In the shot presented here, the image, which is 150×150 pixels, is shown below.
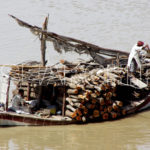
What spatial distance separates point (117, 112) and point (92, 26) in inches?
577

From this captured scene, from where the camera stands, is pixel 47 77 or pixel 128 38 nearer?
pixel 47 77

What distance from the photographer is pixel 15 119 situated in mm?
15953

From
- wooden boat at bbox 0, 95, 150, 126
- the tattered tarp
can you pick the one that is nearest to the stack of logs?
wooden boat at bbox 0, 95, 150, 126

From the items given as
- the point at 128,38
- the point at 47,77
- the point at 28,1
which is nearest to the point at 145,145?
the point at 47,77

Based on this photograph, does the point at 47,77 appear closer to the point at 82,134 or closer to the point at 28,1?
the point at 82,134

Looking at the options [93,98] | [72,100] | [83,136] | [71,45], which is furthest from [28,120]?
[71,45]

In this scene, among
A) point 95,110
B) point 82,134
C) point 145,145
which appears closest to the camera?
point 145,145

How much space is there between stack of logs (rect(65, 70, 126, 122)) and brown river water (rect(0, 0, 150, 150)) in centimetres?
43

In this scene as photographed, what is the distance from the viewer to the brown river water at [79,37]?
14.4 metres

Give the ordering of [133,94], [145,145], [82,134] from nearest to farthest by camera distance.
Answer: [145,145]
[82,134]
[133,94]

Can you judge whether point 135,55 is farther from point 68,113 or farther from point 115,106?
point 68,113

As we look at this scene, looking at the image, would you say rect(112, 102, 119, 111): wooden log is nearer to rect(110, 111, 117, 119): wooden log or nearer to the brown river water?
rect(110, 111, 117, 119): wooden log

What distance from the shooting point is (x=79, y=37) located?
28.8m

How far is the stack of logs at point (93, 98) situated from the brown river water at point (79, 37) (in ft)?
1.40
